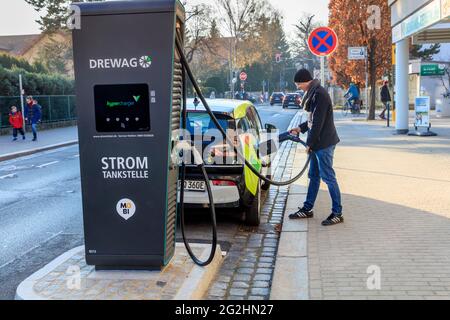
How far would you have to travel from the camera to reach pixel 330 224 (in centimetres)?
693

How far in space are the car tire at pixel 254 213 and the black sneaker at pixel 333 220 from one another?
0.90 m

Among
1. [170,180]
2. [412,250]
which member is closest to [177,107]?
[170,180]

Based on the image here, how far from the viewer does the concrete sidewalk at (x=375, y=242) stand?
4734mm

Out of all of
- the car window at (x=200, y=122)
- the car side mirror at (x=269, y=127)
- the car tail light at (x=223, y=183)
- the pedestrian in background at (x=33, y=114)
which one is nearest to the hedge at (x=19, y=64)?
the pedestrian in background at (x=33, y=114)

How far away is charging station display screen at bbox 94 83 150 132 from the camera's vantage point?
458 centimetres

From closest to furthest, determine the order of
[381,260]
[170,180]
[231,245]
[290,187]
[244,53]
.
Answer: [170,180]
[381,260]
[231,245]
[290,187]
[244,53]

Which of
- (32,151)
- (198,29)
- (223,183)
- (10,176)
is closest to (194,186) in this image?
(223,183)

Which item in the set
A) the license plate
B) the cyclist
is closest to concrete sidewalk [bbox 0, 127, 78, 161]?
the license plate

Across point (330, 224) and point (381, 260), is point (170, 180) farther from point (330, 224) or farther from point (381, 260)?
point (330, 224)

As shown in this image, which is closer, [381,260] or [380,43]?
[381,260]

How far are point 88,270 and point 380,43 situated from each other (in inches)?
979

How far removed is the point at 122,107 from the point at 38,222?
3918 millimetres

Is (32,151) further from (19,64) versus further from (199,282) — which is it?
(19,64)

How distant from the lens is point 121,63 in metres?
4.57
